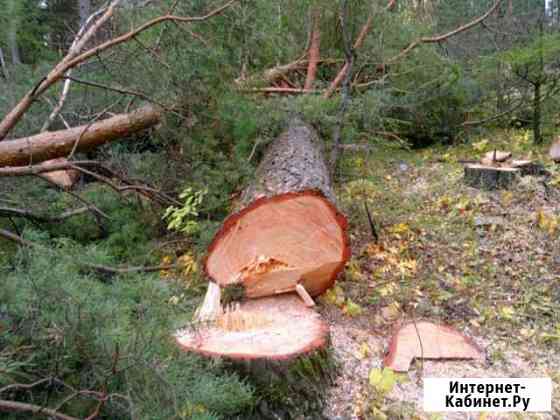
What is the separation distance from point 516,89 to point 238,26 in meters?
4.33

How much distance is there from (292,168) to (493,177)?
214 cm

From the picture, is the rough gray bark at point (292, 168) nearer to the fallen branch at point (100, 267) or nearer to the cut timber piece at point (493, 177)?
the fallen branch at point (100, 267)

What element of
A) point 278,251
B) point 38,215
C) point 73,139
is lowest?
point 278,251

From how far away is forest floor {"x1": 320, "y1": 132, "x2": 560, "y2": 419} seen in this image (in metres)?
2.28

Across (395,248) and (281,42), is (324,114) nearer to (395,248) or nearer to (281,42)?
(281,42)

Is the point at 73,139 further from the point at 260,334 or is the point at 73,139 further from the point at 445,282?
the point at 445,282

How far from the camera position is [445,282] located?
3.02 m

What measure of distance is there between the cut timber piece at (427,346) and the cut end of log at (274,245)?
25.0 inches

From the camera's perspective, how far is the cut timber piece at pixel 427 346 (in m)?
2.35

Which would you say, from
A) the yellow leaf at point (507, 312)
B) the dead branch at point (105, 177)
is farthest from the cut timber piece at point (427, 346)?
the dead branch at point (105, 177)

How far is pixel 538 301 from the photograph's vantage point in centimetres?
277

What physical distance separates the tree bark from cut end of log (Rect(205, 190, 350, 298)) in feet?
4.80

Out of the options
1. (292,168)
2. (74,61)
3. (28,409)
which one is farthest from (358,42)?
(28,409)

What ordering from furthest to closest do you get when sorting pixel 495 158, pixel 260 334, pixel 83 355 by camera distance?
1. pixel 495 158
2. pixel 260 334
3. pixel 83 355
